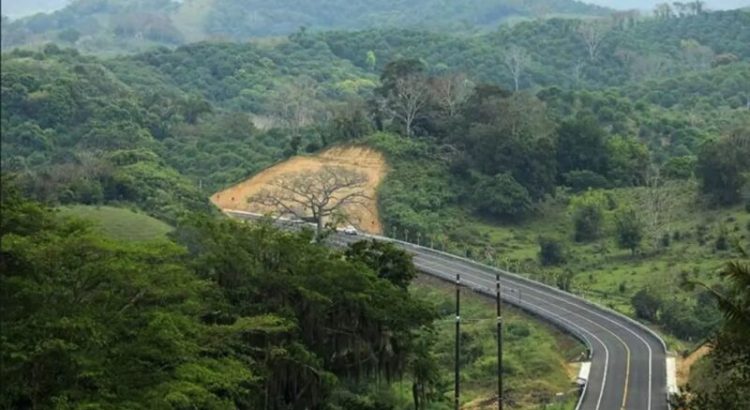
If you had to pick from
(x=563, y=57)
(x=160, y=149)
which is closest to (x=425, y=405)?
(x=160, y=149)

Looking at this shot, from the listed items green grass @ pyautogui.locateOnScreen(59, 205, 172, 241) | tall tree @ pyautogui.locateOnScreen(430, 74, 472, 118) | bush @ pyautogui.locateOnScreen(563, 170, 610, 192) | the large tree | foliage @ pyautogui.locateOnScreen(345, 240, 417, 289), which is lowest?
bush @ pyautogui.locateOnScreen(563, 170, 610, 192)

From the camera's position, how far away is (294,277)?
35125 millimetres

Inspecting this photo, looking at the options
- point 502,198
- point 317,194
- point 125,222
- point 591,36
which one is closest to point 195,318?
point 125,222

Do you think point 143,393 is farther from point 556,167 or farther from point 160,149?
point 160,149

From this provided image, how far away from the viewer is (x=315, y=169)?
8525cm

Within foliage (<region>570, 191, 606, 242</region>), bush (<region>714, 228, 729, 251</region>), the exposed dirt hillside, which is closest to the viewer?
bush (<region>714, 228, 729, 251</region>)

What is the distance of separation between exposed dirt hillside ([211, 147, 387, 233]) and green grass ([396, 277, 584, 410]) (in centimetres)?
2257

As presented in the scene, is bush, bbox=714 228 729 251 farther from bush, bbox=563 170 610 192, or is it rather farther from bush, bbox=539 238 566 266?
bush, bbox=563 170 610 192

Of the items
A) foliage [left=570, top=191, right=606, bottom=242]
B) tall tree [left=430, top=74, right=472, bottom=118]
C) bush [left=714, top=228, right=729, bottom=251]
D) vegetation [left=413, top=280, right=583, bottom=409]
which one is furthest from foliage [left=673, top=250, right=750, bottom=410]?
tall tree [left=430, top=74, right=472, bottom=118]

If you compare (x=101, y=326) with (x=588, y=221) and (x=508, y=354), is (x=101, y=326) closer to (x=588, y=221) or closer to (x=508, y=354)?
(x=508, y=354)

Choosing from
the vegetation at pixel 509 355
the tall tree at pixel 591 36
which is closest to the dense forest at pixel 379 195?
the tall tree at pixel 591 36

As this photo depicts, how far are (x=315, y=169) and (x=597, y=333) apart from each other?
3469cm

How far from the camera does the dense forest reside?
27547mm

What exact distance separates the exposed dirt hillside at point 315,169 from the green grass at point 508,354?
22572mm
